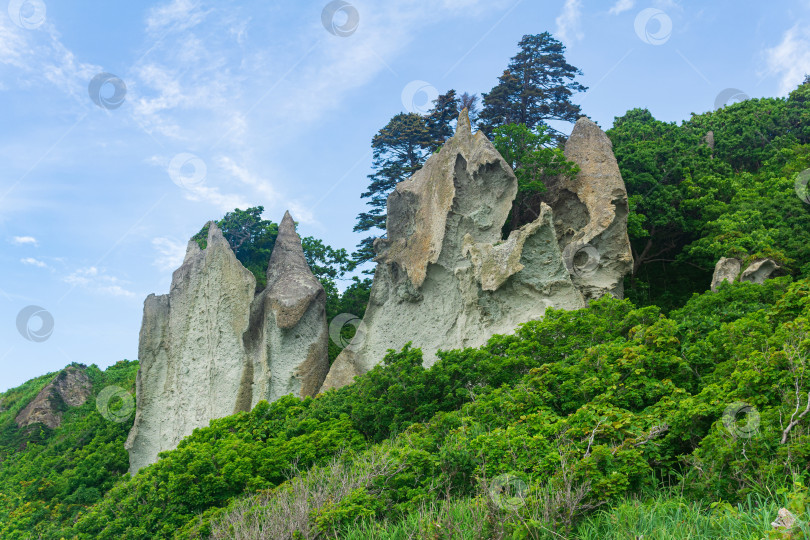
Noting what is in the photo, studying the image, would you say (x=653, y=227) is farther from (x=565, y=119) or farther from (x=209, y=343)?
(x=209, y=343)

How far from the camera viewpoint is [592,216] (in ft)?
61.8

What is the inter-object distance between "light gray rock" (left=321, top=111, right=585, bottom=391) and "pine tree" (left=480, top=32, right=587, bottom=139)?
1172 centimetres

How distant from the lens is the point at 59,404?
25.9 metres

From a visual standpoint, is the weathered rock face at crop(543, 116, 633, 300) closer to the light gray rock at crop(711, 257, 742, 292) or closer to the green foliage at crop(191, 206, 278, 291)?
the light gray rock at crop(711, 257, 742, 292)

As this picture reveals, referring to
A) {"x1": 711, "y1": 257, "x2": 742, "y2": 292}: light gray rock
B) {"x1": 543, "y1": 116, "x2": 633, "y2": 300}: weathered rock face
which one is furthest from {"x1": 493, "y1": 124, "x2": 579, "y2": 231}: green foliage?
{"x1": 711, "y1": 257, "x2": 742, "y2": 292}: light gray rock

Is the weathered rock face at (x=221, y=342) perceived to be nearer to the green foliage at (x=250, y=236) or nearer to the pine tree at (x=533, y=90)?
the green foliage at (x=250, y=236)

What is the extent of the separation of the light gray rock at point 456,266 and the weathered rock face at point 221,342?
4.85 ft

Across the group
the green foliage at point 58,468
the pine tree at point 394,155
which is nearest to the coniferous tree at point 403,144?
the pine tree at point 394,155

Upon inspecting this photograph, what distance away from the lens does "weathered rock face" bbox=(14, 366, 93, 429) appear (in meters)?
25.4

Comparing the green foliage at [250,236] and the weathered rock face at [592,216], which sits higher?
the green foliage at [250,236]

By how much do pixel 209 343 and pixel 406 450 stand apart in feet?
40.3

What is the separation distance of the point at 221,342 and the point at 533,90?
18281mm

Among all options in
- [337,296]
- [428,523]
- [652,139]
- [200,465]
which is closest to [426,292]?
[337,296]

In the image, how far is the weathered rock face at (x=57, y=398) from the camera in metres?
25.4
